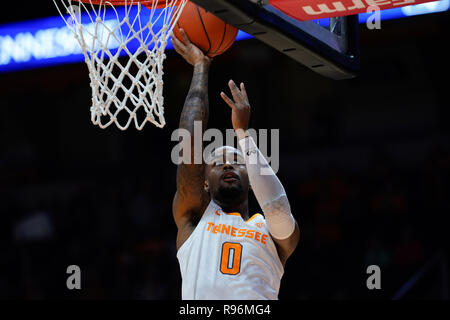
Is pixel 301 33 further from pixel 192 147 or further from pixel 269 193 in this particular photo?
pixel 192 147

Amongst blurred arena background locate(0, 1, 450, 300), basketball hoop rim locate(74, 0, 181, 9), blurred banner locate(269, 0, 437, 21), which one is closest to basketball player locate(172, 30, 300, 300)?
basketball hoop rim locate(74, 0, 181, 9)

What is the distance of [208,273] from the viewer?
3.45 metres

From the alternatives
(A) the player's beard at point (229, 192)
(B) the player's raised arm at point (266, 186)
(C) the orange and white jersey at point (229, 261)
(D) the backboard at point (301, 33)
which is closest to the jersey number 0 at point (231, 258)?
(C) the orange and white jersey at point (229, 261)

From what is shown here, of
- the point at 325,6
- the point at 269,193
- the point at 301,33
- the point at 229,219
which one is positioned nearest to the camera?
the point at 325,6

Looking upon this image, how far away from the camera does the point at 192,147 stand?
3672mm

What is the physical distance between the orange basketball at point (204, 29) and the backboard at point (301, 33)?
0.44 meters

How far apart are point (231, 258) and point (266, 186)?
0.40m

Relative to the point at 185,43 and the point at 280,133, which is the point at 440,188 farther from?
the point at 185,43

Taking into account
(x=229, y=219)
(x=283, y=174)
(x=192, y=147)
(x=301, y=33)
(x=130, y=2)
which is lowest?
(x=229, y=219)

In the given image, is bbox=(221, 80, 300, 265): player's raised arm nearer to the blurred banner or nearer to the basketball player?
A: the basketball player

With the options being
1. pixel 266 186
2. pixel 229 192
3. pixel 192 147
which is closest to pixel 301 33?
pixel 266 186

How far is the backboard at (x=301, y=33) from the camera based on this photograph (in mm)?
2734
